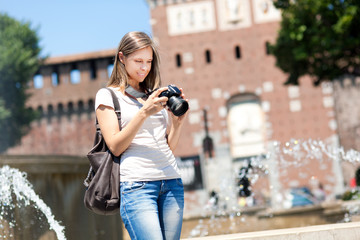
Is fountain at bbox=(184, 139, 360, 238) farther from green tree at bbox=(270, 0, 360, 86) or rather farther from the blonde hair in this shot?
the blonde hair

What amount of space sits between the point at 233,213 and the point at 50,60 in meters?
20.9

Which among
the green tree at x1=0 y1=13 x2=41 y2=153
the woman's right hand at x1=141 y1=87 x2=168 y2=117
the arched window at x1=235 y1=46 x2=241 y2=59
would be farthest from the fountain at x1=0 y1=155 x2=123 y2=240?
the arched window at x1=235 y1=46 x2=241 y2=59

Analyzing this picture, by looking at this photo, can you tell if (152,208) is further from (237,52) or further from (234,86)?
(237,52)

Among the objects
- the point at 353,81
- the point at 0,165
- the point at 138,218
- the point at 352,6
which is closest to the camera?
the point at 138,218

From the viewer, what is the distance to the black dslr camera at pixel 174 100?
1937mm

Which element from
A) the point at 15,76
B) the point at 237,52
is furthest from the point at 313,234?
the point at 15,76

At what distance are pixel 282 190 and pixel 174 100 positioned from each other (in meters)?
21.1

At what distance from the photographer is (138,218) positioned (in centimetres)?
187

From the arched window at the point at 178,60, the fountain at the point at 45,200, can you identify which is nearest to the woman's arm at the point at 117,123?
the fountain at the point at 45,200

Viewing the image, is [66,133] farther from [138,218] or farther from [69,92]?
[138,218]

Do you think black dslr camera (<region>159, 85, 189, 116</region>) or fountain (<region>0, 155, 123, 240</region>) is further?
fountain (<region>0, 155, 123, 240</region>)

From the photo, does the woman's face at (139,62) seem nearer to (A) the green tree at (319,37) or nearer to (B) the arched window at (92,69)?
(A) the green tree at (319,37)

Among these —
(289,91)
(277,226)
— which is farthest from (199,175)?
(277,226)

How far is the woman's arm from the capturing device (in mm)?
1913
